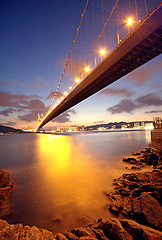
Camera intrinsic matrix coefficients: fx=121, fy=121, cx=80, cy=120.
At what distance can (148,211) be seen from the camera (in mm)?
2199

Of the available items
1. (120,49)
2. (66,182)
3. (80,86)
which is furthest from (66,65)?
(66,182)

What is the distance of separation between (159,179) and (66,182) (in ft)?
10.2

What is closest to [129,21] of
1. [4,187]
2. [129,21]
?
[129,21]

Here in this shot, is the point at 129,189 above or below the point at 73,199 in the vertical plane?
above

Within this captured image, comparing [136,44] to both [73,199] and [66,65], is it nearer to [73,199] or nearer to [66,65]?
[73,199]

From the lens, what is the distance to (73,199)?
3.38 metres

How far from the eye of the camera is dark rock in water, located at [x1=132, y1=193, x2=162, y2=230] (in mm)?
2037

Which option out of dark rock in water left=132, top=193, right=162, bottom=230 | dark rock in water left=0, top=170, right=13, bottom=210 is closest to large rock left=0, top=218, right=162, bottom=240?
dark rock in water left=132, top=193, right=162, bottom=230

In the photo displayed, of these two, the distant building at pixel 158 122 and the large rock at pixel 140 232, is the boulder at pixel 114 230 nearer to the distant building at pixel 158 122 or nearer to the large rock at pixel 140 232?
the large rock at pixel 140 232

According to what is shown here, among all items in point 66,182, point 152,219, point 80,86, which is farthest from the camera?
point 80,86

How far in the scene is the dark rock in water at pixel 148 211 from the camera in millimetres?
2037

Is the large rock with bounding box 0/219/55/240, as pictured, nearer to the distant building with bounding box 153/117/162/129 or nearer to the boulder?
A: the boulder

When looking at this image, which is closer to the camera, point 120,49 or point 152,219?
point 152,219

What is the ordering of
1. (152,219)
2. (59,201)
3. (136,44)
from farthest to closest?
1. (136,44)
2. (59,201)
3. (152,219)
